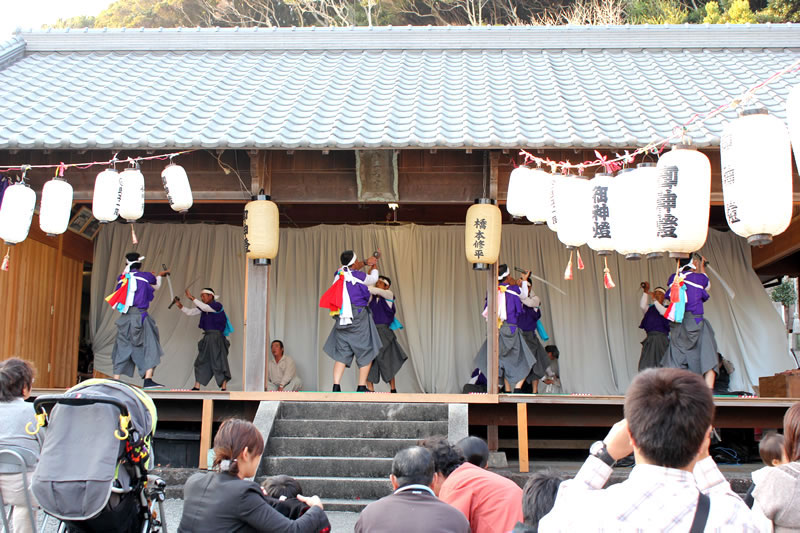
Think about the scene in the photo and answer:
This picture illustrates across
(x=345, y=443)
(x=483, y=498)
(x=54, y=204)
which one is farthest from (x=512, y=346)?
(x=483, y=498)

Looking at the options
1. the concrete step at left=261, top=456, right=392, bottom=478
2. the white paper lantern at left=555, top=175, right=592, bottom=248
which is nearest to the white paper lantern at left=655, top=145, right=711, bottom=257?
the white paper lantern at left=555, top=175, right=592, bottom=248

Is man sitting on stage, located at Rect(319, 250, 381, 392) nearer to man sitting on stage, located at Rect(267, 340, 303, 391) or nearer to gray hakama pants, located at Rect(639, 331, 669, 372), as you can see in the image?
man sitting on stage, located at Rect(267, 340, 303, 391)

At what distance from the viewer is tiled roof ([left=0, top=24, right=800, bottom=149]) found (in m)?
7.50

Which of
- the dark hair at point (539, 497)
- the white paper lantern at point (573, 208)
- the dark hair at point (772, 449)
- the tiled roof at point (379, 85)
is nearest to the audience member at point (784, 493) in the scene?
the dark hair at point (772, 449)

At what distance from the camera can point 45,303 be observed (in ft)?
32.1

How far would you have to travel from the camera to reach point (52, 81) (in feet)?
32.1

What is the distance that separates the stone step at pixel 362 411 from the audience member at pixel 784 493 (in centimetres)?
419

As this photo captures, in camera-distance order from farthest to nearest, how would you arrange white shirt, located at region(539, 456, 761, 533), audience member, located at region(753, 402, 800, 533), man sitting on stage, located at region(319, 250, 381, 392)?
man sitting on stage, located at region(319, 250, 381, 392) < audience member, located at region(753, 402, 800, 533) < white shirt, located at region(539, 456, 761, 533)

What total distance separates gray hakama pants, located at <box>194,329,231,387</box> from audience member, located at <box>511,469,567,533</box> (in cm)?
806

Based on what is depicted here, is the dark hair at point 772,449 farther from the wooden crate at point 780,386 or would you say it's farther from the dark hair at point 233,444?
the wooden crate at point 780,386

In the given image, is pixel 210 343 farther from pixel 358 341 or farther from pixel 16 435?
pixel 16 435

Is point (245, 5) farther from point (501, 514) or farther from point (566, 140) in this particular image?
point (501, 514)

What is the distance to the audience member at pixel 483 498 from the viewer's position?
11.7 ft

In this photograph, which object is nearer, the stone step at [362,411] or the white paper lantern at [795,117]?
the white paper lantern at [795,117]
